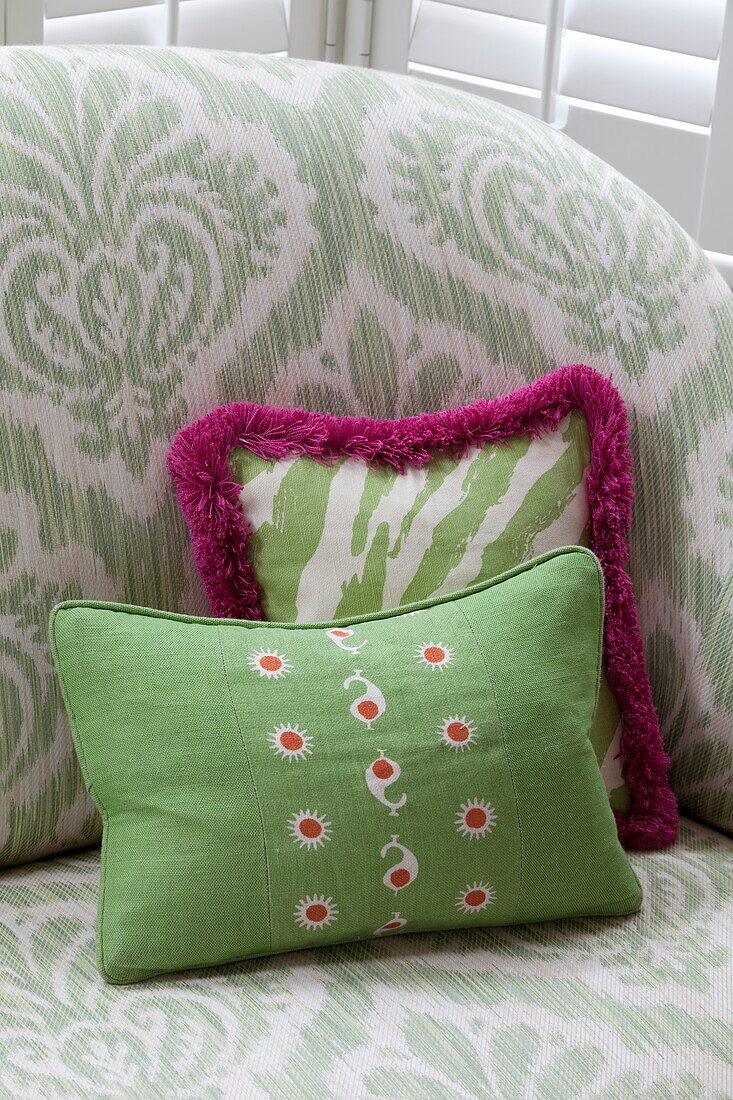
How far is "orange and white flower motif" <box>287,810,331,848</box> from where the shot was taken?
0.80 meters

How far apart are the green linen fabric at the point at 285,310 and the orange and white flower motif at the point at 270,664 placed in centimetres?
16

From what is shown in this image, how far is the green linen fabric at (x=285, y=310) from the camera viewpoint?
36.1 inches

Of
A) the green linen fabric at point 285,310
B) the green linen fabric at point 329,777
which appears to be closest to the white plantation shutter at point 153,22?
the green linen fabric at point 285,310

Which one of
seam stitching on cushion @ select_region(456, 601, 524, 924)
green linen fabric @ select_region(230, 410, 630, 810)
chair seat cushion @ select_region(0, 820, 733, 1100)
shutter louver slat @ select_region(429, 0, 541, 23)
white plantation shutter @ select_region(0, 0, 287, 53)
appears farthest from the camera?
shutter louver slat @ select_region(429, 0, 541, 23)

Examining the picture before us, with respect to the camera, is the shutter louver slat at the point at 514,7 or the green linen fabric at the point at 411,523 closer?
the green linen fabric at the point at 411,523

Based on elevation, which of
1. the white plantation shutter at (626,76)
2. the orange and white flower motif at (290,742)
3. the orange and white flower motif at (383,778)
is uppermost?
the white plantation shutter at (626,76)

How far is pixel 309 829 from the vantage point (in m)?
0.80

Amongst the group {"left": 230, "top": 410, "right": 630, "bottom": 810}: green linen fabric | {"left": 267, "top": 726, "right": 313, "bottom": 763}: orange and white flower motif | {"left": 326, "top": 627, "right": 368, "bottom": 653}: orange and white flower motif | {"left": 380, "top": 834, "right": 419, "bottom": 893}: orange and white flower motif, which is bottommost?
{"left": 380, "top": 834, "right": 419, "bottom": 893}: orange and white flower motif

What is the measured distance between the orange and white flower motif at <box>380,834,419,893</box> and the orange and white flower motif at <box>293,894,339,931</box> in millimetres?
43

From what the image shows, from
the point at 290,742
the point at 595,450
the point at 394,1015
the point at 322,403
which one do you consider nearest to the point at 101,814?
the point at 290,742

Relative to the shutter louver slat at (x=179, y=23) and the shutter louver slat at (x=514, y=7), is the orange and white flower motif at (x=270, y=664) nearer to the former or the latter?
the shutter louver slat at (x=179, y=23)

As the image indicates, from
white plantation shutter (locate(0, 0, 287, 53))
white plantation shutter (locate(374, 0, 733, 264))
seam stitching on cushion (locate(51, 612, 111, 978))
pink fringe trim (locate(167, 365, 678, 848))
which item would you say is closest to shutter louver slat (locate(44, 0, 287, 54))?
white plantation shutter (locate(0, 0, 287, 53))

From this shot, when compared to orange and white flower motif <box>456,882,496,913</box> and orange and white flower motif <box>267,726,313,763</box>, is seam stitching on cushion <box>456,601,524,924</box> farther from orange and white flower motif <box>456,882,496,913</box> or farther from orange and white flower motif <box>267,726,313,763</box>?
orange and white flower motif <box>267,726,313,763</box>

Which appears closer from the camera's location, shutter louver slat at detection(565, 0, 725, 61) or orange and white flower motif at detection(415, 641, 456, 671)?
orange and white flower motif at detection(415, 641, 456, 671)
